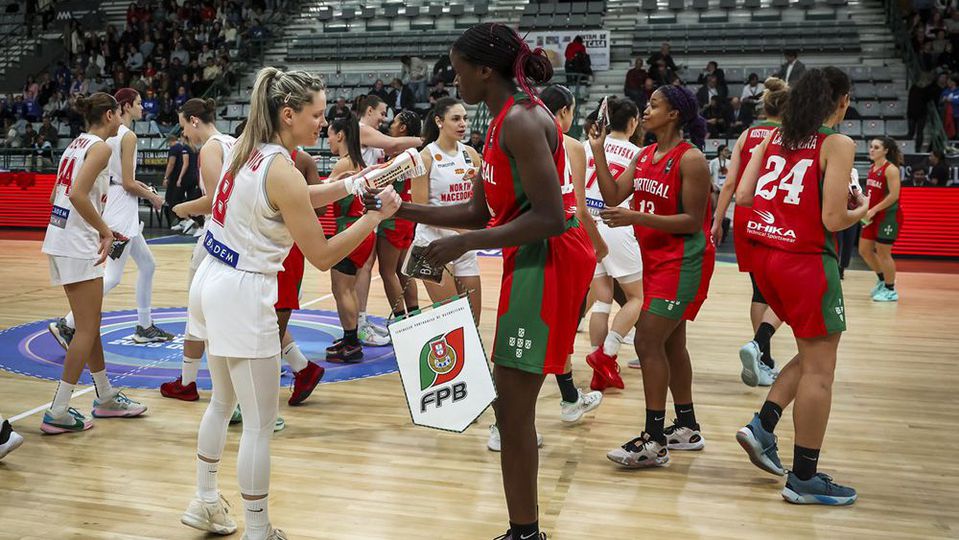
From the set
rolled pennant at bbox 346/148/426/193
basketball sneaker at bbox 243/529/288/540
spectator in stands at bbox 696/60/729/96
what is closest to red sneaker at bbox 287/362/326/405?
basketball sneaker at bbox 243/529/288/540

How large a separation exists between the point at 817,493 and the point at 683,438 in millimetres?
832

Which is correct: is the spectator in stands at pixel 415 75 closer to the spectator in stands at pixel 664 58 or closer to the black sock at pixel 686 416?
the spectator in stands at pixel 664 58

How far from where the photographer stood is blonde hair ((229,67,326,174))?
3020mm

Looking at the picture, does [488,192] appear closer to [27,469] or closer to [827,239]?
[827,239]

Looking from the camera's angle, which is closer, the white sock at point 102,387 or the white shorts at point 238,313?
the white shorts at point 238,313

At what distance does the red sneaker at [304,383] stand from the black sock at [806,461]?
273 centimetres

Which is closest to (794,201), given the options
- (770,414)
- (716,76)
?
Answer: (770,414)

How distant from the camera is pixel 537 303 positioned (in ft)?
8.97

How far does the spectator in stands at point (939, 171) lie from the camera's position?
12570mm

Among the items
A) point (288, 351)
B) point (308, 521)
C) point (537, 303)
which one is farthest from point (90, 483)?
point (537, 303)

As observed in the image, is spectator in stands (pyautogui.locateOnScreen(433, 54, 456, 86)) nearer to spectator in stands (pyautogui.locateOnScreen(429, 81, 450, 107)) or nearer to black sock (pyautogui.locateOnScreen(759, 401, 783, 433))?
spectator in stands (pyautogui.locateOnScreen(429, 81, 450, 107))

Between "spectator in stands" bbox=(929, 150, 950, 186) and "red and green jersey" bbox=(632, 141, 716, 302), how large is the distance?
9931 mm

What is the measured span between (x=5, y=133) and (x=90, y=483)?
61.9 feet

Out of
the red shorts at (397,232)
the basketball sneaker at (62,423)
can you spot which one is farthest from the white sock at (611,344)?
the basketball sneaker at (62,423)
